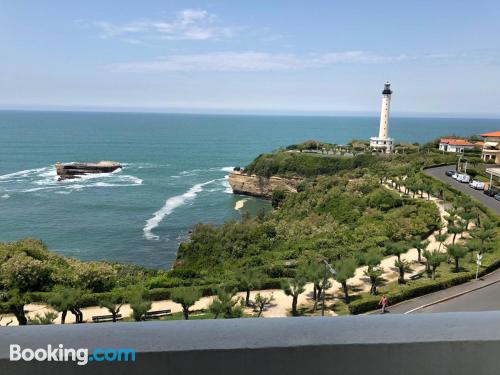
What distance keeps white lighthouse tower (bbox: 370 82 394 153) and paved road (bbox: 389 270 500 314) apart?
57.7 metres

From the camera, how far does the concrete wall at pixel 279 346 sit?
1.99 m

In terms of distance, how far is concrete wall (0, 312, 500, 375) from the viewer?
1992 mm

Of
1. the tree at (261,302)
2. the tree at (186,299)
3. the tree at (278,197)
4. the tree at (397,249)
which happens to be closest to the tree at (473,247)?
the tree at (397,249)

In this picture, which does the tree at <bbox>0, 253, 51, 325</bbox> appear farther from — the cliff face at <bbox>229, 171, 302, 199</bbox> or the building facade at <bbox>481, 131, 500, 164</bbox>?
the building facade at <bbox>481, 131, 500, 164</bbox>

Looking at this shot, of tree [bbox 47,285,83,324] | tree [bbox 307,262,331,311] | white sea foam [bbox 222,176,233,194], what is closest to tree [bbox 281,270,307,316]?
tree [bbox 307,262,331,311]

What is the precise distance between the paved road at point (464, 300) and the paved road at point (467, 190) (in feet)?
47.5

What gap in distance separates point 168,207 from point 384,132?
46.9 metres

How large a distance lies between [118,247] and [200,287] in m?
20.5

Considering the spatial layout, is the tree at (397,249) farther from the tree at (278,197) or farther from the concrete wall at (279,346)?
the tree at (278,197)

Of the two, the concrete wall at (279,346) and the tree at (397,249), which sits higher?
the concrete wall at (279,346)

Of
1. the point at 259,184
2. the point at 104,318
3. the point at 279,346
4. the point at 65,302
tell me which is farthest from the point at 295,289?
the point at 259,184

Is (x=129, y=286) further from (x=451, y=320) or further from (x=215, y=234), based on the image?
(x=451, y=320)

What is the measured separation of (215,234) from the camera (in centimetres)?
3209

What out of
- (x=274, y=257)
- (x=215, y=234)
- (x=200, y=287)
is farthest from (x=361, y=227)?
(x=200, y=287)
